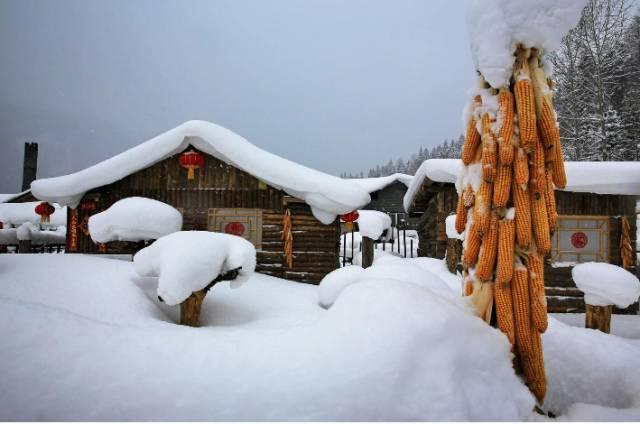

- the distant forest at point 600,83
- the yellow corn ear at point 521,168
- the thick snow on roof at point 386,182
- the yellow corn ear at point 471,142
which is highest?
the distant forest at point 600,83

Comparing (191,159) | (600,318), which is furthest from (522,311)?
(191,159)

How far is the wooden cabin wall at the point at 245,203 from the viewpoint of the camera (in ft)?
36.1

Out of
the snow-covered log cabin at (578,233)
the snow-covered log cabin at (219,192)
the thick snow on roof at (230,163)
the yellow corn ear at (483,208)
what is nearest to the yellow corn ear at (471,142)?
the yellow corn ear at (483,208)

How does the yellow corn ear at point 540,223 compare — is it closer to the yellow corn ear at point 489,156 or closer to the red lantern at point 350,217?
the yellow corn ear at point 489,156

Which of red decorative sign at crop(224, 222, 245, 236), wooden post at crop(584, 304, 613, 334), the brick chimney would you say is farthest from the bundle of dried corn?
the brick chimney

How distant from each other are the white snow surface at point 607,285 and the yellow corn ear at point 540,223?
10.8ft

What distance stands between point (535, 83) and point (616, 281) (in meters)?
4.08

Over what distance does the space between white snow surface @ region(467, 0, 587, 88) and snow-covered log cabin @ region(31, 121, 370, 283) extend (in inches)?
287

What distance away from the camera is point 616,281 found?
17.1ft

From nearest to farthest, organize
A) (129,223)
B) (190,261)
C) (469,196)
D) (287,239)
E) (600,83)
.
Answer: (469,196), (190,261), (129,223), (287,239), (600,83)

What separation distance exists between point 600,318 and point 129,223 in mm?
10064

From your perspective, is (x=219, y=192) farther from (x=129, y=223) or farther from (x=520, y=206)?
(x=520, y=206)

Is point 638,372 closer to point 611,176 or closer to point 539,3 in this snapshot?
point 539,3

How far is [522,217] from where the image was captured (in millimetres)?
3135
